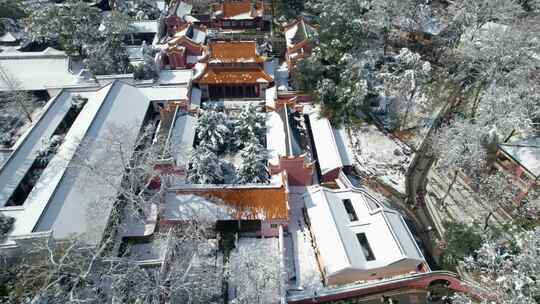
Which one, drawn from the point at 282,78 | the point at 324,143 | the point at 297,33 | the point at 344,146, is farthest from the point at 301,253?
the point at 297,33

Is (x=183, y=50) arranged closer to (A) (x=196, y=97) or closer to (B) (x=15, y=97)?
(A) (x=196, y=97)

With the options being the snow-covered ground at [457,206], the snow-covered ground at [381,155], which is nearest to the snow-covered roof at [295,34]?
the snow-covered ground at [381,155]

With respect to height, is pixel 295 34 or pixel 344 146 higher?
pixel 295 34

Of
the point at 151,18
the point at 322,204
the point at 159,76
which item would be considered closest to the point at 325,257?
the point at 322,204

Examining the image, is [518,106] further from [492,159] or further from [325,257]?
[325,257]

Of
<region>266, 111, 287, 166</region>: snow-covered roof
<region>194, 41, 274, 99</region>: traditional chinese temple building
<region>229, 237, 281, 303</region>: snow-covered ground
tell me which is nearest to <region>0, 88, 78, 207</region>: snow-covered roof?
<region>194, 41, 274, 99</region>: traditional chinese temple building

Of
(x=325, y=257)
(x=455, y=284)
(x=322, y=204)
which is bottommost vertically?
(x=455, y=284)
